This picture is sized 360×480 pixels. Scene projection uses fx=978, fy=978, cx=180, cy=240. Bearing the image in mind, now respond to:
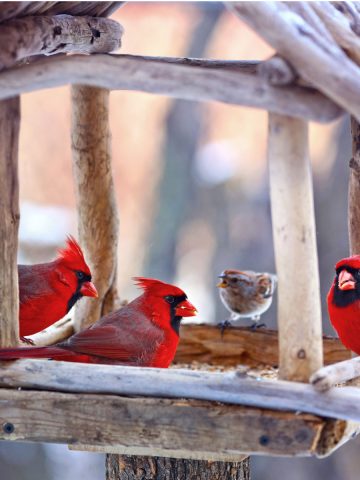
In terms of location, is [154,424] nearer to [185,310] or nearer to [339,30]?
[185,310]

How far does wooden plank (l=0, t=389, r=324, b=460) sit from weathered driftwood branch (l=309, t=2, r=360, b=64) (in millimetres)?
753

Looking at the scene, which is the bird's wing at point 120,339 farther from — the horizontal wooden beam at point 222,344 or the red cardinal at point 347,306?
the horizontal wooden beam at point 222,344

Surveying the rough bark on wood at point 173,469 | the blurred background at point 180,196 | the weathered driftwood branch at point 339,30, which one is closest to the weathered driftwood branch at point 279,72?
the weathered driftwood branch at point 339,30

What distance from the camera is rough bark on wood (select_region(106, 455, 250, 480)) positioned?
2.64 m

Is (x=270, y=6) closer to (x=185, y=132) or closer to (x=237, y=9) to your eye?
(x=237, y=9)

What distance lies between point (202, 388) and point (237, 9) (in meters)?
0.78

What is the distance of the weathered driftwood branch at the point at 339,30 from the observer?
1.98 meters

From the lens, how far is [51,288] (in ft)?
9.11

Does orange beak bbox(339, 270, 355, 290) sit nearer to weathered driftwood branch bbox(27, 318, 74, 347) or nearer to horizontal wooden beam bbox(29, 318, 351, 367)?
horizontal wooden beam bbox(29, 318, 351, 367)

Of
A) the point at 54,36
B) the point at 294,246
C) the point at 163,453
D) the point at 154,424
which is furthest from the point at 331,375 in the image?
the point at 54,36

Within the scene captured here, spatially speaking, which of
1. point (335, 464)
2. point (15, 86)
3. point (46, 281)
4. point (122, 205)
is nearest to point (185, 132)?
point (122, 205)

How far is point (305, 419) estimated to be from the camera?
1996 mm

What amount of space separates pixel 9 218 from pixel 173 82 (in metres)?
0.59

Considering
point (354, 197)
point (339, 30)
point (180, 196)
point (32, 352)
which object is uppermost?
A: point (180, 196)
